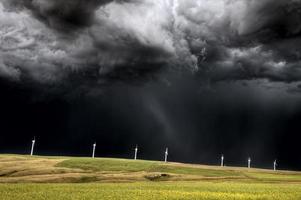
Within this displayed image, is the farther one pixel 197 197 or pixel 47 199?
pixel 197 197

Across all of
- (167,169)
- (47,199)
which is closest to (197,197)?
(47,199)

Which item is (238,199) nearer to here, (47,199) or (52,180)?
(47,199)

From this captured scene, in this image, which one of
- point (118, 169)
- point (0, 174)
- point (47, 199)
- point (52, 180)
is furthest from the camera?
point (118, 169)

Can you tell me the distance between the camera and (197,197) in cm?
4938

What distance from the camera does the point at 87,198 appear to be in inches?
1784

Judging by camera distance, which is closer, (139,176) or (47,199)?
(47,199)

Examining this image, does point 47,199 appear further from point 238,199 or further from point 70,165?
point 70,165

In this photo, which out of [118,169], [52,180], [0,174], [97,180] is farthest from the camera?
[118,169]

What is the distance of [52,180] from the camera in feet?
297

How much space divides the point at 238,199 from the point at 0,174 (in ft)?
275

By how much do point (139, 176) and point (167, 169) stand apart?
32.5m

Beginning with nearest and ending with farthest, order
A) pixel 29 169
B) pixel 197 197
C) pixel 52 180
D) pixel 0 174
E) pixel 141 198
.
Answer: pixel 141 198 < pixel 197 197 < pixel 52 180 < pixel 0 174 < pixel 29 169

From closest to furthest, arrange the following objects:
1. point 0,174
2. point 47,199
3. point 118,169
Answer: point 47,199 → point 0,174 → point 118,169

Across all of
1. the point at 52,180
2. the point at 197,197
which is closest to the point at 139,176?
the point at 52,180
